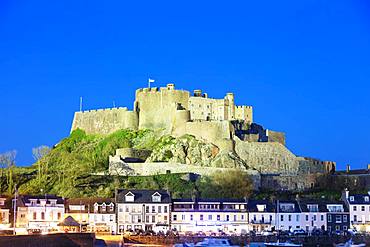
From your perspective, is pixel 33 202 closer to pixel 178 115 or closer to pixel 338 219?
pixel 338 219

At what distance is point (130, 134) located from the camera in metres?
91.2

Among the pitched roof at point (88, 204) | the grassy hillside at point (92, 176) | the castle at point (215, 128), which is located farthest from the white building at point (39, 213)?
the castle at point (215, 128)

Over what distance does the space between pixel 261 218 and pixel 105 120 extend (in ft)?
131

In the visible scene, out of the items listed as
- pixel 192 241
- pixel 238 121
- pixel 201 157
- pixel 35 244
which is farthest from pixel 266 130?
pixel 35 244

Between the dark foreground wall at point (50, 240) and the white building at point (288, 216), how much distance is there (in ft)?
66.1

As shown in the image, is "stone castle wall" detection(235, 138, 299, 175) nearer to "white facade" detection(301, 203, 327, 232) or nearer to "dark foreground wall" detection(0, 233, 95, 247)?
"white facade" detection(301, 203, 327, 232)

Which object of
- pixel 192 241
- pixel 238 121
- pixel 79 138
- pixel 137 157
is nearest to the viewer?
pixel 192 241

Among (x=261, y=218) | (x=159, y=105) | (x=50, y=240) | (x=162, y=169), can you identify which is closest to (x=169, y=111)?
(x=159, y=105)

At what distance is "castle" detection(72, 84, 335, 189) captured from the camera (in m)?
77.9

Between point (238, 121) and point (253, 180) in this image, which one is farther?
point (238, 121)

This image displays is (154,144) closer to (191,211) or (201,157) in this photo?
(201,157)

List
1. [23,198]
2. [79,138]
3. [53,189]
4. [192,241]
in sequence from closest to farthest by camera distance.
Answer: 1. [192,241]
2. [23,198]
3. [53,189]
4. [79,138]

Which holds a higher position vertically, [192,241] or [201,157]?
[201,157]

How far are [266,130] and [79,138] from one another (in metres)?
26.1
